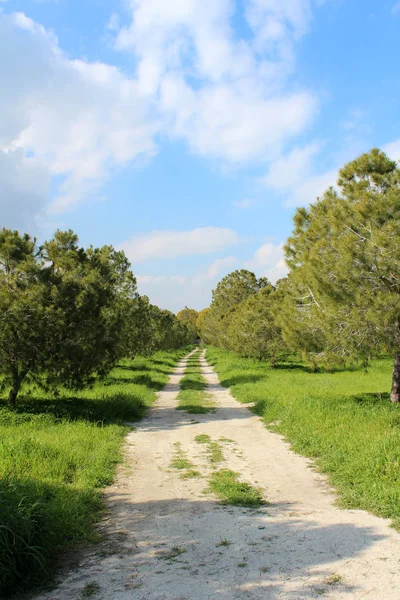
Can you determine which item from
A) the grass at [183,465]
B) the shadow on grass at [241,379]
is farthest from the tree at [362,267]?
the shadow on grass at [241,379]

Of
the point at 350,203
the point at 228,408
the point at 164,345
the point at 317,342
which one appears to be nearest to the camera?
the point at 350,203

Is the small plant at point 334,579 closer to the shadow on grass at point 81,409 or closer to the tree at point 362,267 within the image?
the tree at point 362,267

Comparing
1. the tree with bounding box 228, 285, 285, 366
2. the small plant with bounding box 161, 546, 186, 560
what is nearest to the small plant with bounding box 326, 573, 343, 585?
the small plant with bounding box 161, 546, 186, 560

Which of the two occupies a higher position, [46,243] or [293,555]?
[46,243]

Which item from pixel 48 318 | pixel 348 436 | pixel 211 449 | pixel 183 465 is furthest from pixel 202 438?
pixel 48 318

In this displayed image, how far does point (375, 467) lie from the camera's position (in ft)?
21.5

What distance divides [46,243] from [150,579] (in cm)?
1140

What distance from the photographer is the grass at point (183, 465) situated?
7008mm

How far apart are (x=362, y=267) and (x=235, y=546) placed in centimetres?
785

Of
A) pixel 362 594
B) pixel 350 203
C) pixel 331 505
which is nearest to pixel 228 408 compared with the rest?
pixel 350 203

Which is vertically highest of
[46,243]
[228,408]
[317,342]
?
[46,243]

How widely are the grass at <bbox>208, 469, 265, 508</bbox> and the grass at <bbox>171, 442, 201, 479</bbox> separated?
0.35 meters

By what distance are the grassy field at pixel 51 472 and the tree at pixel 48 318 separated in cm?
107

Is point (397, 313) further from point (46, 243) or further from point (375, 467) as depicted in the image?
point (46, 243)
